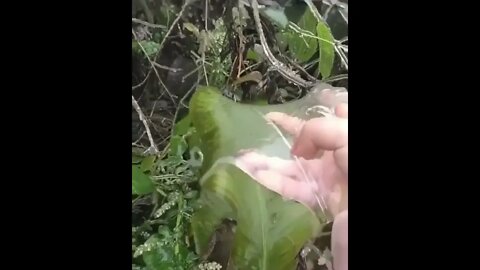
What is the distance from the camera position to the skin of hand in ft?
3.23

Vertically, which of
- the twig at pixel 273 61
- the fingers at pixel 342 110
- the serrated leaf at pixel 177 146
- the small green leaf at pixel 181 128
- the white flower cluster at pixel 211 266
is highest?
the twig at pixel 273 61

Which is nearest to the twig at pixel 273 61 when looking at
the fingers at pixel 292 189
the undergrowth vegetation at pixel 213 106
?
the undergrowth vegetation at pixel 213 106

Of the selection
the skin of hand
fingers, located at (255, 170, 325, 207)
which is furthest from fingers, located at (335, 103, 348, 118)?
fingers, located at (255, 170, 325, 207)

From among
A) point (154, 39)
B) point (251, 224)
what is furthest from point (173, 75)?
point (251, 224)

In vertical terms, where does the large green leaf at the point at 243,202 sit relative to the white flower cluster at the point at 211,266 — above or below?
above

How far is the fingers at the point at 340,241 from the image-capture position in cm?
98

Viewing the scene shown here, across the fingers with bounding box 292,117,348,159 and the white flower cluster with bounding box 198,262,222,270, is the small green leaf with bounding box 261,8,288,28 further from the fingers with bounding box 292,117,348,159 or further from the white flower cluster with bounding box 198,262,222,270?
the white flower cluster with bounding box 198,262,222,270

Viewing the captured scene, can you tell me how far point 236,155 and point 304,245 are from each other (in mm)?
181

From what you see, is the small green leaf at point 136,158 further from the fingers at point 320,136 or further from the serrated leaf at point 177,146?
the fingers at point 320,136

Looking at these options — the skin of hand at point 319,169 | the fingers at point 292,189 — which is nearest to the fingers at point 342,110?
the skin of hand at point 319,169

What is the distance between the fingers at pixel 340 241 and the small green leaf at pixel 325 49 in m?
0.23

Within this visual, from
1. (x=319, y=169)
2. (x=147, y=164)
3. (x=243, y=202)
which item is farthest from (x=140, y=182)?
(x=319, y=169)

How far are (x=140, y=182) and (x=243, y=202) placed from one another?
0.55 ft
